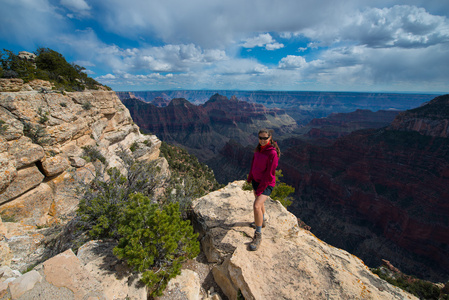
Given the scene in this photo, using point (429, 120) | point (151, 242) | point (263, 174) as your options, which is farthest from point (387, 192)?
point (151, 242)

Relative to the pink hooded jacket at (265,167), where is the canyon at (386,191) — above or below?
below

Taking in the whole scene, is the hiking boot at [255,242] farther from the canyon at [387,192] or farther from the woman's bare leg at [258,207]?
the canyon at [387,192]

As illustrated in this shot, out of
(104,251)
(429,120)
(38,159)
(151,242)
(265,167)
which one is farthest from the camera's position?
(429,120)

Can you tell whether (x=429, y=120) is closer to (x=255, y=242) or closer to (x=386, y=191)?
(x=386, y=191)

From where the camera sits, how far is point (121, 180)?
670cm

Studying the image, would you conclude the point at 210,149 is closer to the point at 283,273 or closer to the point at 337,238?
the point at 337,238

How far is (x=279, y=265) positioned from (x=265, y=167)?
2455 millimetres

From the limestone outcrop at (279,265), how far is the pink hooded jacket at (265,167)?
161cm

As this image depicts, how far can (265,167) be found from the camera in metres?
5.11

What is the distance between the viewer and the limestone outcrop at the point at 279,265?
387 centimetres

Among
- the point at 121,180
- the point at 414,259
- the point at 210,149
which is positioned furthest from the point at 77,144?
the point at 210,149

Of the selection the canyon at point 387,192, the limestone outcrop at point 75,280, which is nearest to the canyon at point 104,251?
the limestone outcrop at point 75,280

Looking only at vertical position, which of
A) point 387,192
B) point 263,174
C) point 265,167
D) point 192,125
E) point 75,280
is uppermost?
point 265,167

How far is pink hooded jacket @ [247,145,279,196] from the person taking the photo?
493 cm
